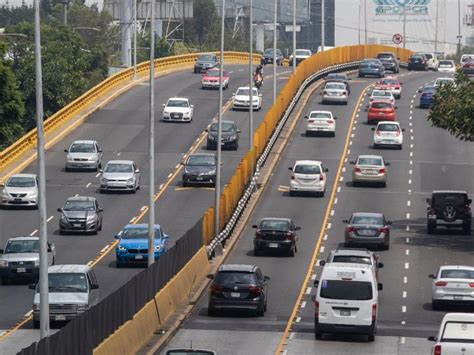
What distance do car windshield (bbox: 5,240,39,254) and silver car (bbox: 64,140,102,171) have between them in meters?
24.9

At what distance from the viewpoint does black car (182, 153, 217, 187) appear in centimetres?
7044

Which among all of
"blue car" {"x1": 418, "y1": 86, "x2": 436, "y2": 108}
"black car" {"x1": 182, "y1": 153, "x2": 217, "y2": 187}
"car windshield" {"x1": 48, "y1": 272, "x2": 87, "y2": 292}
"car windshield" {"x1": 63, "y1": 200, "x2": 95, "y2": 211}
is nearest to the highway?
"blue car" {"x1": 418, "y1": 86, "x2": 436, "y2": 108}

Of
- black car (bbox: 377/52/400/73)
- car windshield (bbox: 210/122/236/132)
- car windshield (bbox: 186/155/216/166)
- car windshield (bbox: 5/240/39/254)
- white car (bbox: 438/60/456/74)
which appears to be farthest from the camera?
white car (bbox: 438/60/456/74)

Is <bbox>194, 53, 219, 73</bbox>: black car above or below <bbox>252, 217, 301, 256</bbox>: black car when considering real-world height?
above

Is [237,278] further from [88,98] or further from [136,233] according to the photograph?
[88,98]

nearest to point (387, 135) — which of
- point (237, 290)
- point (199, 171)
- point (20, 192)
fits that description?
point (199, 171)

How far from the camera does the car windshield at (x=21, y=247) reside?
48938 millimetres

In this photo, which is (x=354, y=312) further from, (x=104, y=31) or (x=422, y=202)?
(x=104, y=31)

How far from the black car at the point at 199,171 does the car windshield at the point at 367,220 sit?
14.9 m

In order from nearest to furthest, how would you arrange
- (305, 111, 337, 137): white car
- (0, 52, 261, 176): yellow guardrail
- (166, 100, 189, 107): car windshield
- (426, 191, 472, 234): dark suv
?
(426, 191, 472, 234): dark suv
(0, 52, 261, 176): yellow guardrail
(305, 111, 337, 137): white car
(166, 100, 189, 107): car windshield

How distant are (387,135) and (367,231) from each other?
2701 centimetres

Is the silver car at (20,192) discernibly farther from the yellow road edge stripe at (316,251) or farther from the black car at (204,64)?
the black car at (204,64)

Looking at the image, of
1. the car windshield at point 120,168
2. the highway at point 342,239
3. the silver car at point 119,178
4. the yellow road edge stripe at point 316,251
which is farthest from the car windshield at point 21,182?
the yellow road edge stripe at point 316,251

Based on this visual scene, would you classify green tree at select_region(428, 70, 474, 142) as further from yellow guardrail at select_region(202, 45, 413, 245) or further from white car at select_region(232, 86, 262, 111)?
white car at select_region(232, 86, 262, 111)
